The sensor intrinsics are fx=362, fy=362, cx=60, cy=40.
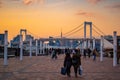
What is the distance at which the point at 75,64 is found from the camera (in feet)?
60.6

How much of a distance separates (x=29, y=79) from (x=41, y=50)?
77.4 m

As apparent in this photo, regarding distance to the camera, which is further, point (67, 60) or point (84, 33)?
point (84, 33)

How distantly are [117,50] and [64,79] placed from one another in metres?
16.9

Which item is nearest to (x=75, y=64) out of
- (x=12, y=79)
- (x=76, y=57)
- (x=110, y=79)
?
(x=76, y=57)

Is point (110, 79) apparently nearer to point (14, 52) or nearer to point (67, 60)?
point (67, 60)

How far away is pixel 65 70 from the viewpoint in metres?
18.9

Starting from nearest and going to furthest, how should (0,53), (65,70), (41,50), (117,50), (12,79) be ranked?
(12,79) → (65,70) → (117,50) → (0,53) → (41,50)

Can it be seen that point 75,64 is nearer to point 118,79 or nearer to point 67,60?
point 67,60

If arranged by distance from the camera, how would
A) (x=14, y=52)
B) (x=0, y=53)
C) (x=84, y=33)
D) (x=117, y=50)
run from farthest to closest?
(x=84, y=33)
(x=14, y=52)
(x=0, y=53)
(x=117, y=50)

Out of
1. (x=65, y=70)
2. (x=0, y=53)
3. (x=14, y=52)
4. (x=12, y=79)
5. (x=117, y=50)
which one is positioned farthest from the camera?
(x=14, y=52)

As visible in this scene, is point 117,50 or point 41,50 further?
point 41,50

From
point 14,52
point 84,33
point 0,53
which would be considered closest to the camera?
point 0,53

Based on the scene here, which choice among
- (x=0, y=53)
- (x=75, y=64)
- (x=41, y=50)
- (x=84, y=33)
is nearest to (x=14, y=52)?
(x=0, y=53)

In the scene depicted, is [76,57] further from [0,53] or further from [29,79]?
[0,53]
